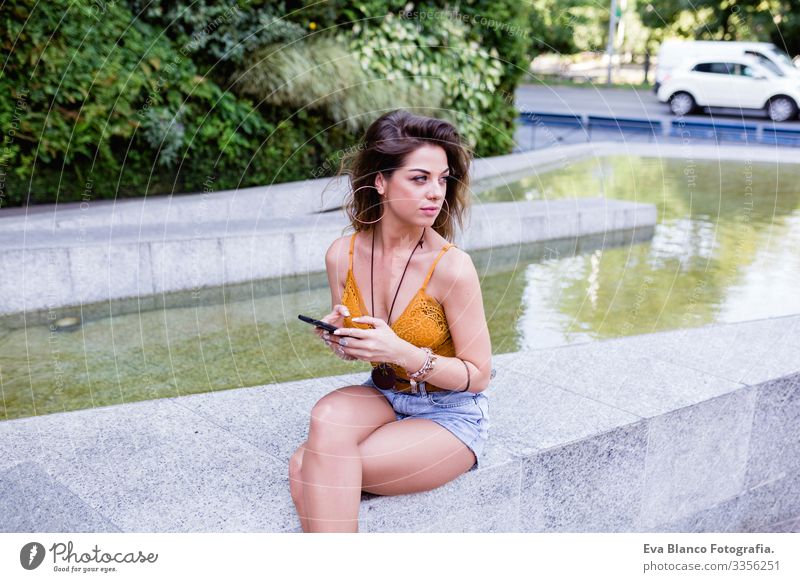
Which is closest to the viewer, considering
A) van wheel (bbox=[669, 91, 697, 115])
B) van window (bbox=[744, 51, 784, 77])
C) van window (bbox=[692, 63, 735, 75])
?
van window (bbox=[744, 51, 784, 77])

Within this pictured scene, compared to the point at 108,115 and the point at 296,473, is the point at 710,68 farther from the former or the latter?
the point at 296,473

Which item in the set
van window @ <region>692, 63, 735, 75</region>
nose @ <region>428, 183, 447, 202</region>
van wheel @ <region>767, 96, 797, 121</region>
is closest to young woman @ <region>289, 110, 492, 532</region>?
nose @ <region>428, 183, 447, 202</region>

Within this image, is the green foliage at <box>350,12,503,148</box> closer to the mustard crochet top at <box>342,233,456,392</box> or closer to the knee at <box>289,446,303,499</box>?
the mustard crochet top at <box>342,233,456,392</box>

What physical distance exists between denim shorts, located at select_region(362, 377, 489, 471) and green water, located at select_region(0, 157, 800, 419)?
76.2 inches

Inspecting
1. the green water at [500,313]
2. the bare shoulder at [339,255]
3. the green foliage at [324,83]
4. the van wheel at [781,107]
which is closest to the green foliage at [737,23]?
the van wheel at [781,107]

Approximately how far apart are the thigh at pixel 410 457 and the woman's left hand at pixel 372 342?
0.29m

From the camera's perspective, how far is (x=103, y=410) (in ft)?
11.2

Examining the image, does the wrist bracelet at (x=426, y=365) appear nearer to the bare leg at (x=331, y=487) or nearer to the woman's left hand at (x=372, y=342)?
the woman's left hand at (x=372, y=342)

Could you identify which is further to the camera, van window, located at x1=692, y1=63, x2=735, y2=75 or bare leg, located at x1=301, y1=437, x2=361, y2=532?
van window, located at x1=692, y1=63, x2=735, y2=75

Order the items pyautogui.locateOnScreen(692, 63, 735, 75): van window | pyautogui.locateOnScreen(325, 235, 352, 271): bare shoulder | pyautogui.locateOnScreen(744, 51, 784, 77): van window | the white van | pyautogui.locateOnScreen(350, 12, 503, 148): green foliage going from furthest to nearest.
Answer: pyautogui.locateOnScreen(692, 63, 735, 75): van window
the white van
pyautogui.locateOnScreen(744, 51, 784, 77): van window
pyautogui.locateOnScreen(350, 12, 503, 148): green foliage
pyautogui.locateOnScreen(325, 235, 352, 271): bare shoulder

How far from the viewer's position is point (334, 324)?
2.77m

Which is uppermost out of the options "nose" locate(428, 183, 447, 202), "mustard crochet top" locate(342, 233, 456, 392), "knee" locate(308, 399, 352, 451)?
"nose" locate(428, 183, 447, 202)

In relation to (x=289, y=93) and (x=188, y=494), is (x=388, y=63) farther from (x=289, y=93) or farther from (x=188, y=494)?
(x=188, y=494)

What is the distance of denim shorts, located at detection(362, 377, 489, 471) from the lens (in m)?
2.78
